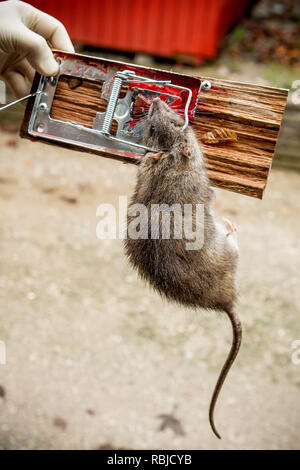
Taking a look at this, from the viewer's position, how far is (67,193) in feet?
23.4

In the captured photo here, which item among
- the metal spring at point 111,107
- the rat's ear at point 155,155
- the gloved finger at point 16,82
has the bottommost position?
the rat's ear at point 155,155

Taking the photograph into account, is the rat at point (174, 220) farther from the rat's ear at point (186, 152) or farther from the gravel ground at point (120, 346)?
the gravel ground at point (120, 346)

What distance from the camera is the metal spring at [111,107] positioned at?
2184mm

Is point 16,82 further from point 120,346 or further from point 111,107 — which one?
point 120,346

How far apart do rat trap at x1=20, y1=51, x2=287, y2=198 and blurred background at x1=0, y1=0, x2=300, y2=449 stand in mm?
1095

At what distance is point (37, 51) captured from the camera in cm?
230

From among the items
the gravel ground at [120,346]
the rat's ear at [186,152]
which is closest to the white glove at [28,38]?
the rat's ear at [186,152]

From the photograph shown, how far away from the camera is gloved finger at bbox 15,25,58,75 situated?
2252mm

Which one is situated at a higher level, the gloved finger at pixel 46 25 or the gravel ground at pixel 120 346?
the gloved finger at pixel 46 25

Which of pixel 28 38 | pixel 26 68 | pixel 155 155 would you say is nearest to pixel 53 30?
pixel 28 38

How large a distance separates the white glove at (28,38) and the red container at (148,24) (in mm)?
6524

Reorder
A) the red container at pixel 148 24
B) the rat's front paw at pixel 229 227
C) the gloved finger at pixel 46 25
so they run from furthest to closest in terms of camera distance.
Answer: the red container at pixel 148 24 → the gloved finger at pixel 46 25 → the rat's front paw at pixel 229 227

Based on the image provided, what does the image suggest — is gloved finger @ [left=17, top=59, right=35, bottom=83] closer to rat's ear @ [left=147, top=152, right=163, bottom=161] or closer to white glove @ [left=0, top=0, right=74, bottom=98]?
white glove @ [left=0, top=0, right=74, bottom=98]

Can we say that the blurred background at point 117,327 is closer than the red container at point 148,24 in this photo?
Yes
